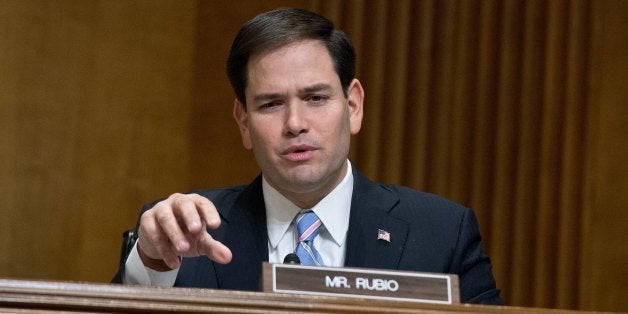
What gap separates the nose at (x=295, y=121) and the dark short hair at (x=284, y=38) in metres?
0.17

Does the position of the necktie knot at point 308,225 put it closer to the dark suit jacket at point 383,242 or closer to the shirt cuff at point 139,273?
the dark suit jacket at point 383,242

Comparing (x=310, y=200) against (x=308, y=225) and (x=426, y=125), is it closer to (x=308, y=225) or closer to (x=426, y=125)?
(x=308, y=225)

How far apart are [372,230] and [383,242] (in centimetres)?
4

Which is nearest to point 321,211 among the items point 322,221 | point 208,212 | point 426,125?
point 322,221

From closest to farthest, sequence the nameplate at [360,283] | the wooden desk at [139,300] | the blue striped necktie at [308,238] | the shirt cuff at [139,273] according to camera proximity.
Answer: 1. the wooden desk at [139,300]
2. the nameplate at [360,283]
3. the shirt cuff at [139,273]
4. the blue striped necktie at [308,238]

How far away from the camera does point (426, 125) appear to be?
13.3 ft

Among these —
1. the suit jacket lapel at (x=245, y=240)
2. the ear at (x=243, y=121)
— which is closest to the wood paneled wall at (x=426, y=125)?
the ear at (x=243, y=121)

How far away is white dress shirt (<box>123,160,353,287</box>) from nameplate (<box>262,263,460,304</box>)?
27.0 inches

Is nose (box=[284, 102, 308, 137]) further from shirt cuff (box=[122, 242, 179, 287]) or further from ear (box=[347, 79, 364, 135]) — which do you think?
shirt cuff (box=[122, 242, 179, 287])

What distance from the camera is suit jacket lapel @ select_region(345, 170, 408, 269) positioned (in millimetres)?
2500

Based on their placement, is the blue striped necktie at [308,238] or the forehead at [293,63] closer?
the blue striped necktie at [308,238]

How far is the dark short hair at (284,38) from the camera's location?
2613 mm

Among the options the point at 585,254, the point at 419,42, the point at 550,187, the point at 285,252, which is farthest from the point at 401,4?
the point at 285,252

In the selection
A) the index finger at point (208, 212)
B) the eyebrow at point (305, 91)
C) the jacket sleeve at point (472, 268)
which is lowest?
the jacket sleeve at point (472, 268)
